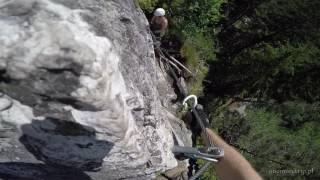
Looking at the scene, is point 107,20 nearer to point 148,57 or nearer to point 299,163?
point 148,57

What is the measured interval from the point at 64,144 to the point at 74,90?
0.44 metres

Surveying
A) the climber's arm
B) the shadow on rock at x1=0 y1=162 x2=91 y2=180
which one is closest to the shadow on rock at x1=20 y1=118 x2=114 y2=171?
the shadow on rock at x1=0 y1=162 x2=91 y2=180

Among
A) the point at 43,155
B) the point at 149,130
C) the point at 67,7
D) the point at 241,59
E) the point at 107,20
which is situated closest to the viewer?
the point at 67,7

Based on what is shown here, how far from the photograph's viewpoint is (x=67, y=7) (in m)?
1.71

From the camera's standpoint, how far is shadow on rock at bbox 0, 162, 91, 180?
91.4 inches

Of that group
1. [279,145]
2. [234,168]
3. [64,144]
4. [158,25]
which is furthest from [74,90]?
[279,145]

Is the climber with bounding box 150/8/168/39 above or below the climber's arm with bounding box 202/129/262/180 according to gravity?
above

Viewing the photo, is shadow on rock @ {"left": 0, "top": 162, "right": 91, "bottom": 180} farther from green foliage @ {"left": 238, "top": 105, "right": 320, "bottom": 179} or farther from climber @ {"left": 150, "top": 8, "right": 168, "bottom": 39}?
green foliage @ {"left": 238, "top": 105, "right": 320, "bottom": 179}

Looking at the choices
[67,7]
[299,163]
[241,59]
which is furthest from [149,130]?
[299,163]

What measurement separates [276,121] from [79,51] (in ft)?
19.2

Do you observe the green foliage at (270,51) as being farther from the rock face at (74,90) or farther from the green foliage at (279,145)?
the rock face at (74,90)

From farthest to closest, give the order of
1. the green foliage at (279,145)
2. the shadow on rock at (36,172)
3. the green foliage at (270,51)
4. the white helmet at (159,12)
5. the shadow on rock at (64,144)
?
the green foliage at (279,145), the green foliage at (270,51), the white helmet at (159,12), the shadow on rock at (36,172), the shadow on rock at (64,144)

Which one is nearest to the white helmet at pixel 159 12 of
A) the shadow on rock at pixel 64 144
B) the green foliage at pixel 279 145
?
the shadow on rock at pixel 64 144

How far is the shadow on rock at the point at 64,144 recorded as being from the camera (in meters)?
1.82
